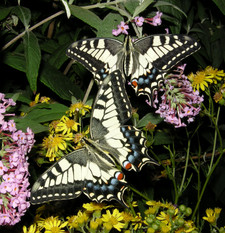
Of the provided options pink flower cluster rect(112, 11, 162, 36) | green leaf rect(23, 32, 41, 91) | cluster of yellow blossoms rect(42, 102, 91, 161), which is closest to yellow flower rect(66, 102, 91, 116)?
cluster of yellow blossoms rect(42, 102, 91, 161)

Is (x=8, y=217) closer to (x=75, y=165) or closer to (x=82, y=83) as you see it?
(x=75, y=165)

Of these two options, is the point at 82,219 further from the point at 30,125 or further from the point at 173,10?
the point at 173,10

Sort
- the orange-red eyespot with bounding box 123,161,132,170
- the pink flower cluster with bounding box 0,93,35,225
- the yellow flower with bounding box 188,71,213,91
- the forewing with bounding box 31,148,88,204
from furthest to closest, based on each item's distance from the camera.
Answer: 1. the yellow flower with bounding box 188,71,213,91
2. the orange-red eyespot with bounding box 123,161,132,170
3. the forewing with bounding box 31,148,88,204
4. the pink flower cluster with bounding box 0,93,35,225

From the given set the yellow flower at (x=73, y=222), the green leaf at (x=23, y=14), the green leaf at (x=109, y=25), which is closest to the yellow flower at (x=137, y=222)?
the yellow flower at (x=73, y=222)

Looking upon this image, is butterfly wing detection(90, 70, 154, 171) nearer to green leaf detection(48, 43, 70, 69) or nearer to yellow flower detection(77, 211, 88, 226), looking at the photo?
yellow flower detection(77, 211, 88, 226)

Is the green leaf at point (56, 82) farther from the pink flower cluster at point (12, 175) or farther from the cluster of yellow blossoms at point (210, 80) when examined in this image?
the cluster of yellow blossoms at point (210, 80)

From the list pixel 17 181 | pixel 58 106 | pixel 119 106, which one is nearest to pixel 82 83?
pixel 58 106

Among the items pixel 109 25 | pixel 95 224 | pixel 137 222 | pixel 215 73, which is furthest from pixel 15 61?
pixel 215 73
